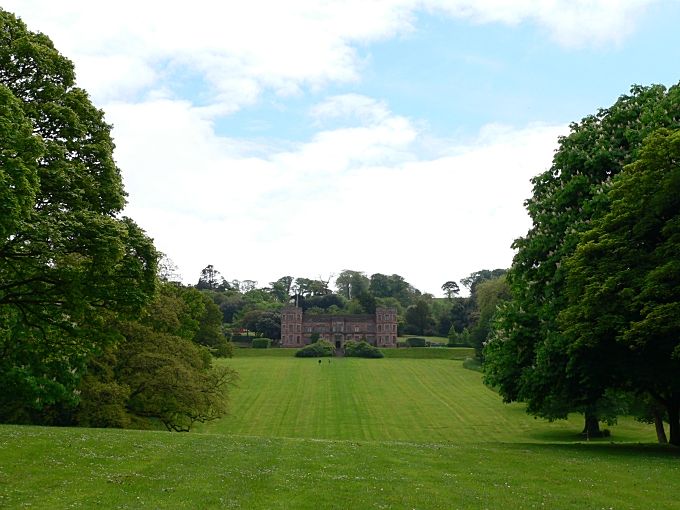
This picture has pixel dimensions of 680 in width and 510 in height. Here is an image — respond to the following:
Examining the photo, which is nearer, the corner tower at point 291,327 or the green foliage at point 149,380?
the green foliage at point 149,380

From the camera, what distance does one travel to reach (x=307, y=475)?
16922 millimetres

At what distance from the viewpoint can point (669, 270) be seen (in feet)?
67.6

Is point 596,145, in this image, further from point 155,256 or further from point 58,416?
point 58,416

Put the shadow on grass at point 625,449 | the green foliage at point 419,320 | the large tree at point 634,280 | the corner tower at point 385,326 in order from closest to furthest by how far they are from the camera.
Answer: the large tree at point 634,280, the shadow on grass at point 625,449, the corner tower at point 385,326, the green foliage at point 419,320

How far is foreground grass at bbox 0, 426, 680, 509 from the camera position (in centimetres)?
1403

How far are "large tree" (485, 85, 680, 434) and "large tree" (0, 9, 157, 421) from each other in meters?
14.8

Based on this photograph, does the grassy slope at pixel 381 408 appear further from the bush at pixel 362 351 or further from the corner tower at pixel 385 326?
the corner tower at pixel 385 326

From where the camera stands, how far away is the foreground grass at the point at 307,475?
1403 cm

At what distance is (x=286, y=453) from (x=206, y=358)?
1132 inches

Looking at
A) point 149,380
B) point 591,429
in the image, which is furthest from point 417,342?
point 149,380

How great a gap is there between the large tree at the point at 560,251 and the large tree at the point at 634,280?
0.78 meters

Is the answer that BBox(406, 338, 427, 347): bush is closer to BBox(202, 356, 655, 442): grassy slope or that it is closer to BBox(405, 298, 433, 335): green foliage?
BBox(405, 298, 433, 335): green foliage

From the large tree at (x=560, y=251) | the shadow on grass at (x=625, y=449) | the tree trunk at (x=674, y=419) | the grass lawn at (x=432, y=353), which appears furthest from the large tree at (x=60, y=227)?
the grass lawn at (x=432, y=353)

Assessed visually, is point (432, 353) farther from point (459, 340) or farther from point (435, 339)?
point (435, 339)
